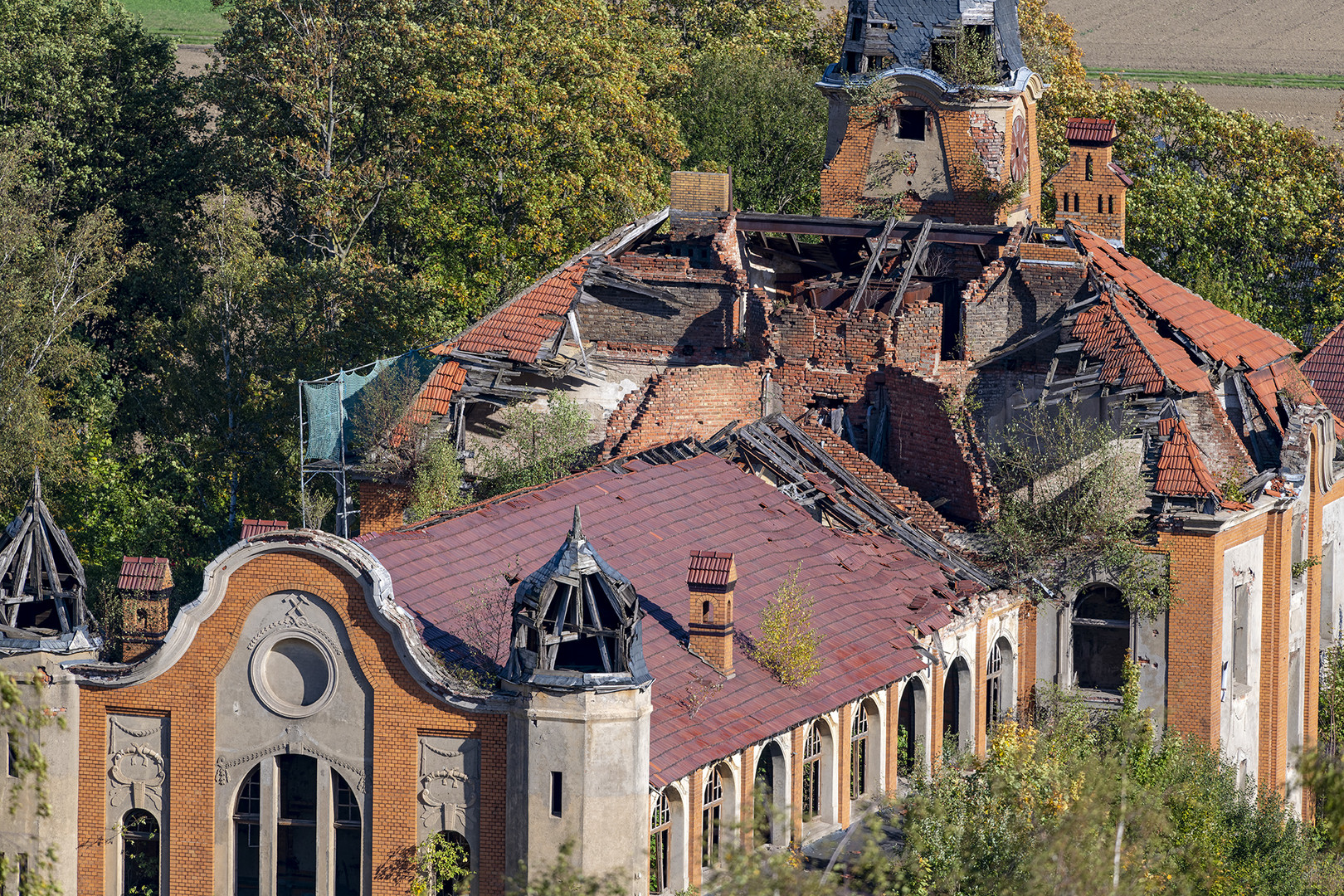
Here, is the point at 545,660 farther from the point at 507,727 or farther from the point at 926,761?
the point at 926,761

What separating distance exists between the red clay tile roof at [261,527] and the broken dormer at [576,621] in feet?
12.9

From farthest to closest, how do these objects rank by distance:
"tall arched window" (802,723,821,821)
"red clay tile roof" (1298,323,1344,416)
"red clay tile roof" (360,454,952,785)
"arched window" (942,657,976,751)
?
"red clay tile roof" (1298,323,1344,416) → "arched window" (942,657,976,751) → "tall arched window" (802,723,821,821) → "red clay tile roof" (360,454,952,785)

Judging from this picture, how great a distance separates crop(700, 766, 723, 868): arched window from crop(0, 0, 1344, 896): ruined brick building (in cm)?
8

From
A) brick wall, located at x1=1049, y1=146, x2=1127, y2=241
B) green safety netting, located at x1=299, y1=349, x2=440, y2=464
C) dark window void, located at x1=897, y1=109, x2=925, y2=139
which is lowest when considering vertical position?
green safety netting, located at x1=299, y1=349, x2=440, y2=464

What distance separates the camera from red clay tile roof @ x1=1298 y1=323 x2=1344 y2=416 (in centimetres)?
5997

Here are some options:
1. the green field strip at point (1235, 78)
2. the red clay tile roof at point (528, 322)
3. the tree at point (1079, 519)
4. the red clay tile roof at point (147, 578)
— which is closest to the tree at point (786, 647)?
the tree at point (1079, 519)

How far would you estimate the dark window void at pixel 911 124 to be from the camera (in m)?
50.5

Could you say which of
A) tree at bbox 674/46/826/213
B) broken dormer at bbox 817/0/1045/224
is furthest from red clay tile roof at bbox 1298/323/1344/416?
tree at bbox 674/46/826/213

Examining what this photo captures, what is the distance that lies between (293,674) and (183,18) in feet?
341

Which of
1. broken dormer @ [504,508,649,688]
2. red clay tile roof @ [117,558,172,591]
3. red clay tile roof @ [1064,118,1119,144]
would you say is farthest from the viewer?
red clay tile roof @ [1064,118,1119,144]

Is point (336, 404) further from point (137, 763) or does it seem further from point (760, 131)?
point (760, 131)

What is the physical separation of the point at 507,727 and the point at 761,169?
44.8 meters

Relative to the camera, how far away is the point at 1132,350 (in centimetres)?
4219

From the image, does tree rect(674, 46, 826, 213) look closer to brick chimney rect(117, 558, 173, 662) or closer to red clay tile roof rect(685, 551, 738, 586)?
red clay tile roof rect(685, 551, 738, 586)
